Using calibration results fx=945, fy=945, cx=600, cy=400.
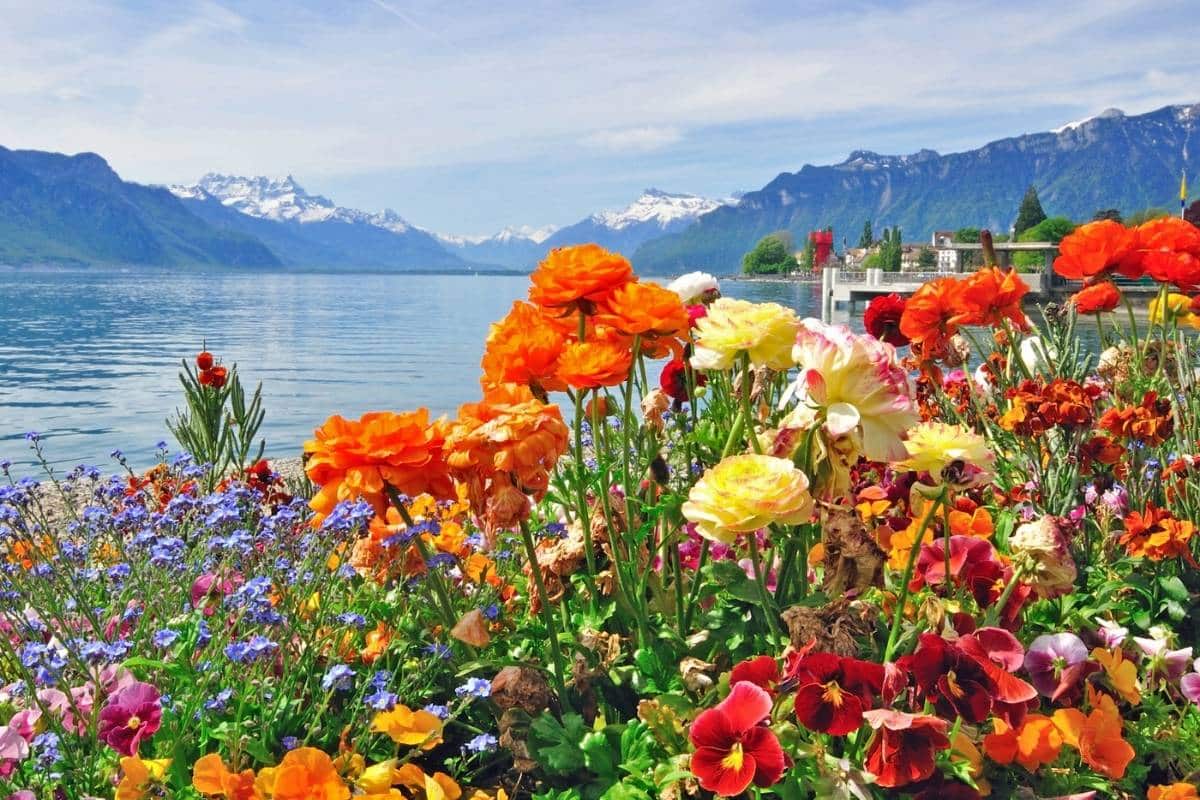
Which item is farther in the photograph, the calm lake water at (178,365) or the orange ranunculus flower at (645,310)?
the calm lake water at (178,365)

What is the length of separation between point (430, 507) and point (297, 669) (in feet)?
2.33

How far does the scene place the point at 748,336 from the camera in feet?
5.72

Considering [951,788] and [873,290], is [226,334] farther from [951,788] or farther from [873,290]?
[951,788]

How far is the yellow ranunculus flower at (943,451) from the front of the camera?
1.60 m

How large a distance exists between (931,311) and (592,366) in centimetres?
121

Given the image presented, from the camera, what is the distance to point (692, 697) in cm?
196

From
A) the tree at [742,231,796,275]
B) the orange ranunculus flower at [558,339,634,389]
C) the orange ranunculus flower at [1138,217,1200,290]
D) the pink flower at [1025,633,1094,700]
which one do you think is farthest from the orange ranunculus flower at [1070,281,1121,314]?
the tree at [742,231,796,275]

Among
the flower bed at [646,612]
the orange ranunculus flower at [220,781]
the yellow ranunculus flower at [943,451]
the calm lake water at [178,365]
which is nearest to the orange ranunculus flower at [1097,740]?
the flower bed at [646,612]

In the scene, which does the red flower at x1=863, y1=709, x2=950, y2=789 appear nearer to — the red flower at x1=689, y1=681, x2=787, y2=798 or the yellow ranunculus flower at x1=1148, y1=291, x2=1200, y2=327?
the red flower at x1=689, y1=681, x2=787, y2=798

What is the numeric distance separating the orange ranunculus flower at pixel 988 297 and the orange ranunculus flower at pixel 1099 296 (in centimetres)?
→ 87

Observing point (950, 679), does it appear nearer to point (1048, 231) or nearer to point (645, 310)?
point (645, 310)

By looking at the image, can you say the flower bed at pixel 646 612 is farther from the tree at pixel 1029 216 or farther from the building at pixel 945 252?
the tree at pixel 1029 216

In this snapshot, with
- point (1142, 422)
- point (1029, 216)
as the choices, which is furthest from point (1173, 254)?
point (1029, 216)

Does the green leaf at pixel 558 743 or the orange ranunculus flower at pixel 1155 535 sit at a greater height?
the orange ranunculus flower at pixel 1155 535
